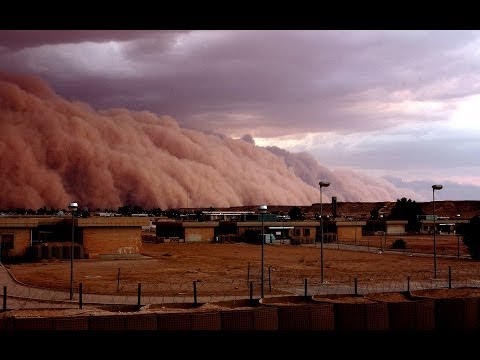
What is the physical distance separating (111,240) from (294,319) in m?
35.4

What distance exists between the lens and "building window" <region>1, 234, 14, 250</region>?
149ft

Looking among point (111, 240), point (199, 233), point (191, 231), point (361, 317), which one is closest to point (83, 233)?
point (111, 240)

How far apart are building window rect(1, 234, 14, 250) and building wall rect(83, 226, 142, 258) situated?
589 cm

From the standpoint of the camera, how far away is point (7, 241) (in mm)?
45781

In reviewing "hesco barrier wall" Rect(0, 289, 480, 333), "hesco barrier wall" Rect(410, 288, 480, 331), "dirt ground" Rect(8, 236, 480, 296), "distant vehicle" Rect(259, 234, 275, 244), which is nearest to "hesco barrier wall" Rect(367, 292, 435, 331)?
"hesco barrier wall" Rect(0, 289, 480, 333)

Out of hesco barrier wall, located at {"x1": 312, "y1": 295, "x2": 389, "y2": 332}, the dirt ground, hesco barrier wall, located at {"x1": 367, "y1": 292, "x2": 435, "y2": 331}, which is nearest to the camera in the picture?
hesco barrier wall, located at {"x1": 312, "y1": 295, "x2": 389, "y2": 332}

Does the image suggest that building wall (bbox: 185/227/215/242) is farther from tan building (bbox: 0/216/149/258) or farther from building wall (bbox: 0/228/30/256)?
building wall (bbox: 0/228/30/256)

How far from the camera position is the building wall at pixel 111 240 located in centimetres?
4744

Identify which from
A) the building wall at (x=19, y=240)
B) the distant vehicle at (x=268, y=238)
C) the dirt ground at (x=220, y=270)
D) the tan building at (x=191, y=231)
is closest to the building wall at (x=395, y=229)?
the distant vehicle at (x=268, y=238)

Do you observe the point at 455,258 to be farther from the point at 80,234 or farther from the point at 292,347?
the point at 292,347

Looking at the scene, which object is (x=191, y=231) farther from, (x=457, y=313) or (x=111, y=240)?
(x=457, y=313)

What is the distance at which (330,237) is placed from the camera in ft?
250

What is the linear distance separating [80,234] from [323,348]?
40.9 metres

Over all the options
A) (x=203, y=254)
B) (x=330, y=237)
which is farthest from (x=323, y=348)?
(x=330, y=237)
